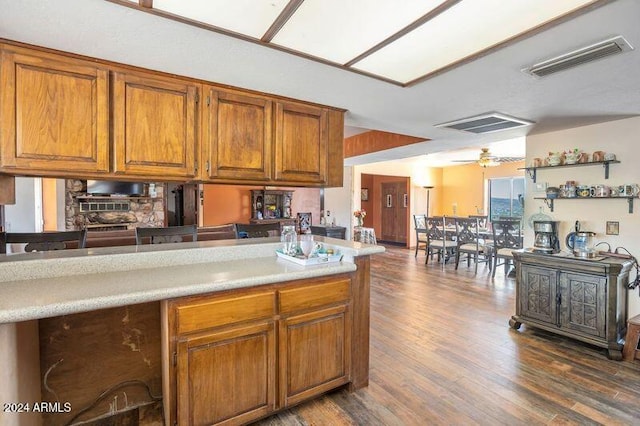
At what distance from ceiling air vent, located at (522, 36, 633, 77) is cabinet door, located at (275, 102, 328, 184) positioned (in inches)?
57.3

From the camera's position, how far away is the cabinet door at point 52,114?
1.65 m

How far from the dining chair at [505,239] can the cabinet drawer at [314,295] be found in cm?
444

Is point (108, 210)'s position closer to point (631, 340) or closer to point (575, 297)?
point (575, 297)

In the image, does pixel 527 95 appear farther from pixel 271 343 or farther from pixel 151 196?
pixel 151 196

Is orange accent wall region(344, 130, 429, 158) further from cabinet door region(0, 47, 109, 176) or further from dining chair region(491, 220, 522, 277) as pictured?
cabinet door region(0, 47, 109, 176)

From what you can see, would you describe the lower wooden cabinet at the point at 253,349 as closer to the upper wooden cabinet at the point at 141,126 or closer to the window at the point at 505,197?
the upper wooden cabinet at the point at 141,126

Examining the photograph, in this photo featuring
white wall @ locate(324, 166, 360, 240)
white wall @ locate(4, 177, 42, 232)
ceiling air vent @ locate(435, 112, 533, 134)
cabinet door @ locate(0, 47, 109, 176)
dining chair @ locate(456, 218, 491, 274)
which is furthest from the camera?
white wall @ locate(324, 166, 360, 240)

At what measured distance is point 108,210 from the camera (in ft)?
20.1

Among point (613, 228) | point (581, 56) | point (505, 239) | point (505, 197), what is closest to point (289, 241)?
point (581, 56)

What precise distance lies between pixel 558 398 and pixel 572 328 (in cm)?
Answer: 107

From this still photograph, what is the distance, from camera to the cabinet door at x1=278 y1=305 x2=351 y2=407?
6.25ft

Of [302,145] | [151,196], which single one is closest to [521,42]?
[302,145]

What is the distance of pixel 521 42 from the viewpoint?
1.57 metres

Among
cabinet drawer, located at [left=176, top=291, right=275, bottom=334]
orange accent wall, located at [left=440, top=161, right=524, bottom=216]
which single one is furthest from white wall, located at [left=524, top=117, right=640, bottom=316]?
orange accent wall, located at [left=440, top=161, right=524, bottom=216]
